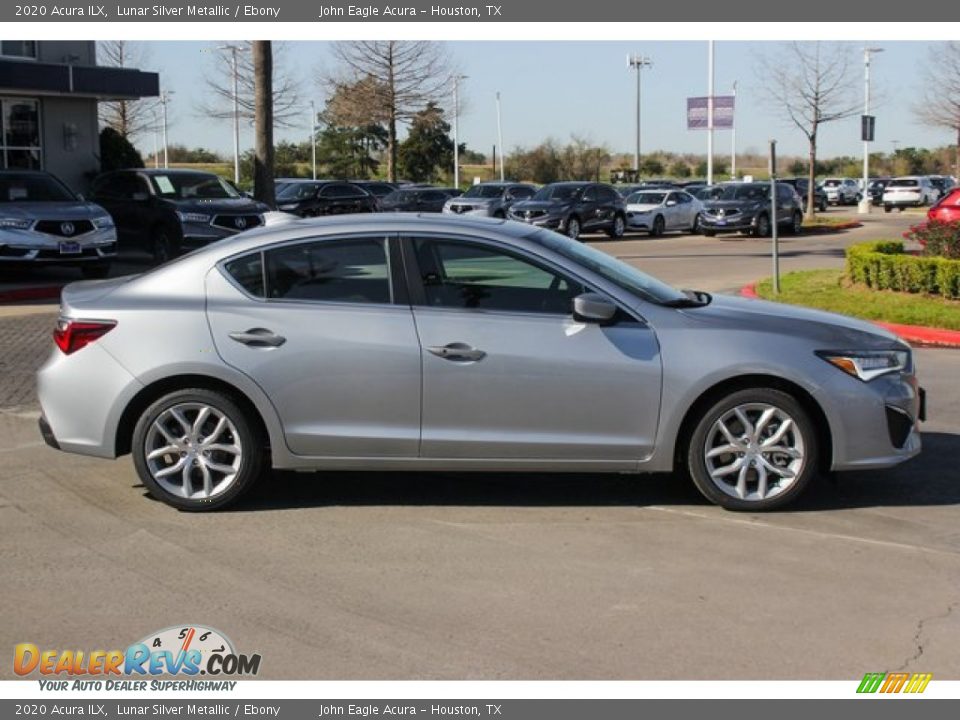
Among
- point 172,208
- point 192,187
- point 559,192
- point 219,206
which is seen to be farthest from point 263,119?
point 559,192

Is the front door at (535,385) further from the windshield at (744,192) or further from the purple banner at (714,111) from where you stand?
the purple banner at (714,111)

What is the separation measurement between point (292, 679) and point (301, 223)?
3263mm

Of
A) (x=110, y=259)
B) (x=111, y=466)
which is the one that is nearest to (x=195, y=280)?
(x=111, y=466)

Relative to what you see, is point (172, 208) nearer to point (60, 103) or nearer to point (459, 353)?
point (60, 103)

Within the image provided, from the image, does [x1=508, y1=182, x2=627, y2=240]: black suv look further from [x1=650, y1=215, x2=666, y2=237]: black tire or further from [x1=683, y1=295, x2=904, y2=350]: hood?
[x1=683, y1=295, x2=904, y2=350]: hood

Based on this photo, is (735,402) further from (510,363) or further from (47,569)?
(47,569)

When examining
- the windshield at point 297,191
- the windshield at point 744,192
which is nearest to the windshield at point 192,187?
the windshield at point 297,191

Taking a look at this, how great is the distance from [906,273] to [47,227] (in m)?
11.8

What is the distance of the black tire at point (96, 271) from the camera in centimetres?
1859

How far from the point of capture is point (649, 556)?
240 inches

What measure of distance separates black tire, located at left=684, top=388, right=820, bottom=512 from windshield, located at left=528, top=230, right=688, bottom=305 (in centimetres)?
69

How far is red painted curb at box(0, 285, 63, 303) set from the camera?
17016mm

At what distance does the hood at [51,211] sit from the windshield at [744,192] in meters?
22.3

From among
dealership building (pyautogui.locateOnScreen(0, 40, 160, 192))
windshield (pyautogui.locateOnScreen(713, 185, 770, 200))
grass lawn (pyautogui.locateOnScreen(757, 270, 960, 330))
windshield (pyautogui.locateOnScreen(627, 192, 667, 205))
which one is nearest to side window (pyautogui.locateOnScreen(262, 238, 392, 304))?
grass lawn (pyautogui.locateOnScreen(757, 270, 960, 330))
